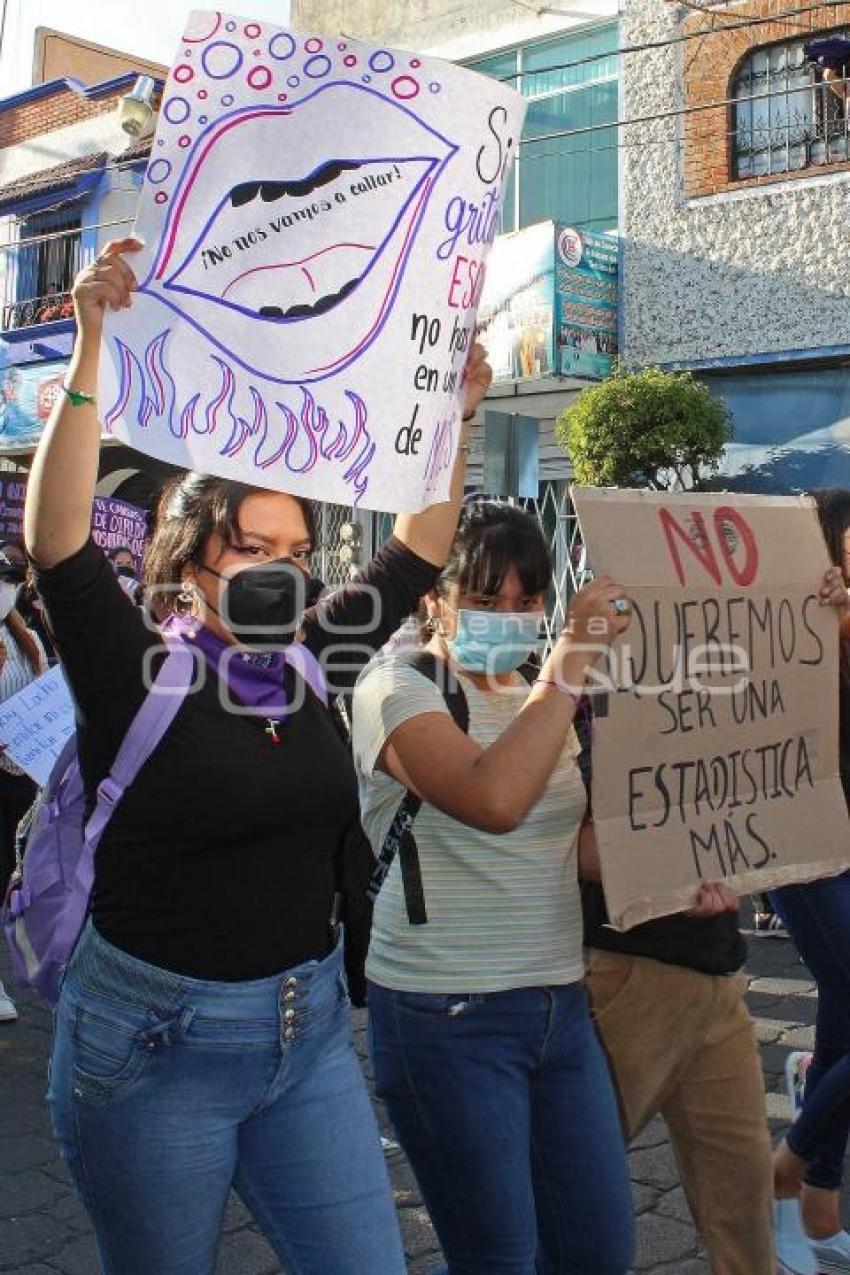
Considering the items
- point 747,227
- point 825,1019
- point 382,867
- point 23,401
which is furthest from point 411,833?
point 23,401

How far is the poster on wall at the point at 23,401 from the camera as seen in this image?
22.5 metres

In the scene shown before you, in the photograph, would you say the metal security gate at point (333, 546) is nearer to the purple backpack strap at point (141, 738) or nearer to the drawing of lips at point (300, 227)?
the drawing of lips at point (300, 227)

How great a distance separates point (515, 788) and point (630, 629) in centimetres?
40

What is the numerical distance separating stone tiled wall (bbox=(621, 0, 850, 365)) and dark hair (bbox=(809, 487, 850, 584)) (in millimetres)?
10767

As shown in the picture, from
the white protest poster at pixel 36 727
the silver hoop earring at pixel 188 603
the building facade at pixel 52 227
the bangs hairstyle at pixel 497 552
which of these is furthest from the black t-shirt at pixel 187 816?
the building facade at pixel 52 227

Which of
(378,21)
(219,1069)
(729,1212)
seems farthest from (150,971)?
(378,21)

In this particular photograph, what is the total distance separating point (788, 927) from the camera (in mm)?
3633

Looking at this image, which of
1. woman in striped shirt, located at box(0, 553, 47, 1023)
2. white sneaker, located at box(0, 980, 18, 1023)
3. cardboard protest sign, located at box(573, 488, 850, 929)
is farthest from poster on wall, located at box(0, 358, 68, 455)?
cardboard protest sign, located at box(573, 488, 850, 929)

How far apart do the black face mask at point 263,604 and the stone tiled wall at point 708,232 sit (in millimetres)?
12572

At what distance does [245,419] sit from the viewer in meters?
2.46

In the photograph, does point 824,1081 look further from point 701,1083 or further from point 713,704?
point 713,704

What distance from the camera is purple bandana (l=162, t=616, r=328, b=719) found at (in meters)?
2.28

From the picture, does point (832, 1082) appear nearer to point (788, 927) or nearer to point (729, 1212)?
point (788, 927)

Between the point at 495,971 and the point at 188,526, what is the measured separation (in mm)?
937
